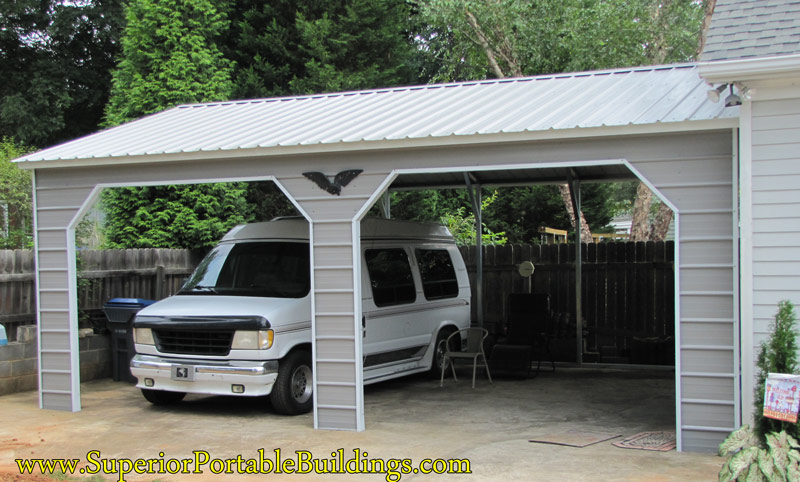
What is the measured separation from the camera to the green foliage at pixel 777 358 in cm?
591

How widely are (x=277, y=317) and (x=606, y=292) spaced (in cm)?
723

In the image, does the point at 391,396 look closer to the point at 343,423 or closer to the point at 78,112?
the point at 343,423

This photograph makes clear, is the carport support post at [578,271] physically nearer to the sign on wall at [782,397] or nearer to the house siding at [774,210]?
the house siding at [774,210]

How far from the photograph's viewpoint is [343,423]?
7941 mm

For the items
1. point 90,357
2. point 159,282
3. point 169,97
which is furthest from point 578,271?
point 169,97

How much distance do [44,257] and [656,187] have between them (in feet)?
22.7

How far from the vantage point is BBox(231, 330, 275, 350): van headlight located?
827 cm

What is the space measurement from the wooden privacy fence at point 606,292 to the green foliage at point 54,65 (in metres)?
14.9

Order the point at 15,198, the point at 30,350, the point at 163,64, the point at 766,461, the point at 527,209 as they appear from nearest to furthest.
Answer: the point at 766,461
the point at 30,350
the point at 163,64
the point at 15,198
the point at 527,209

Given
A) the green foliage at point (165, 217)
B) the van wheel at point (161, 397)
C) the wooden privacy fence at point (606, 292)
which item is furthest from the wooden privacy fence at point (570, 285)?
the van wheel at point (161, 397)

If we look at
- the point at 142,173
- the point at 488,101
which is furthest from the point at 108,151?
the point at 488,101

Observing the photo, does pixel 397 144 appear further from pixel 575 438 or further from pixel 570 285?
pixel 570 285

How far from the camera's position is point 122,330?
10.9 meters

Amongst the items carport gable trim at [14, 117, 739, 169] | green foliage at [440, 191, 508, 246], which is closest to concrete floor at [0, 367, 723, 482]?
carport gable trim at [14, 117, 739, 169]
